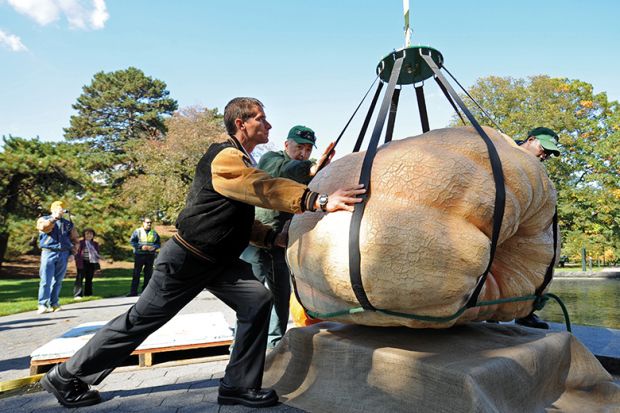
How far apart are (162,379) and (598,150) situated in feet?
75.0

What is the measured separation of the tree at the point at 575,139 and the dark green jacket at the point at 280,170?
800 inches

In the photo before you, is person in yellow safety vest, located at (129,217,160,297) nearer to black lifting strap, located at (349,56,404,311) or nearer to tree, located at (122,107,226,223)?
black lifting strap, located at (349,56,404,311)

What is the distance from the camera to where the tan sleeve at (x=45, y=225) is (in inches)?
291

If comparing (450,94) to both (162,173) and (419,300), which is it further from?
(162,173)

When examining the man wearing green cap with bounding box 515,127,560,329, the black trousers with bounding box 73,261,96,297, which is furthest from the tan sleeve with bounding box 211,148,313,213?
the black trousers with bounding box 73,261,96,297

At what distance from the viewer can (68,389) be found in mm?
2520

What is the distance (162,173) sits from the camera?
23766 millimetres

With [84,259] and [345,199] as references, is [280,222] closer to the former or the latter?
[345,199]

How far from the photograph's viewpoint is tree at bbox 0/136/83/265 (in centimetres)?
1661

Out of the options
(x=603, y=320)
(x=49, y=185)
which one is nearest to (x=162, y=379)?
(x=603, y=320)

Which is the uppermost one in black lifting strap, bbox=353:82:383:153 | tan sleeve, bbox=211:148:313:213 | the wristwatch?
black lifting strap, bbox=353:82:383:153

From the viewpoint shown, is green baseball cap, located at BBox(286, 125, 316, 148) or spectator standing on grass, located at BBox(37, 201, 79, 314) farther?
spectator standing on grass, located at BBox(37, 201, 79, 314)

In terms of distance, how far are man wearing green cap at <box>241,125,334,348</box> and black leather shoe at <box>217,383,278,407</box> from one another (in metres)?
1.05

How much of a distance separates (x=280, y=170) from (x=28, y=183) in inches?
698
